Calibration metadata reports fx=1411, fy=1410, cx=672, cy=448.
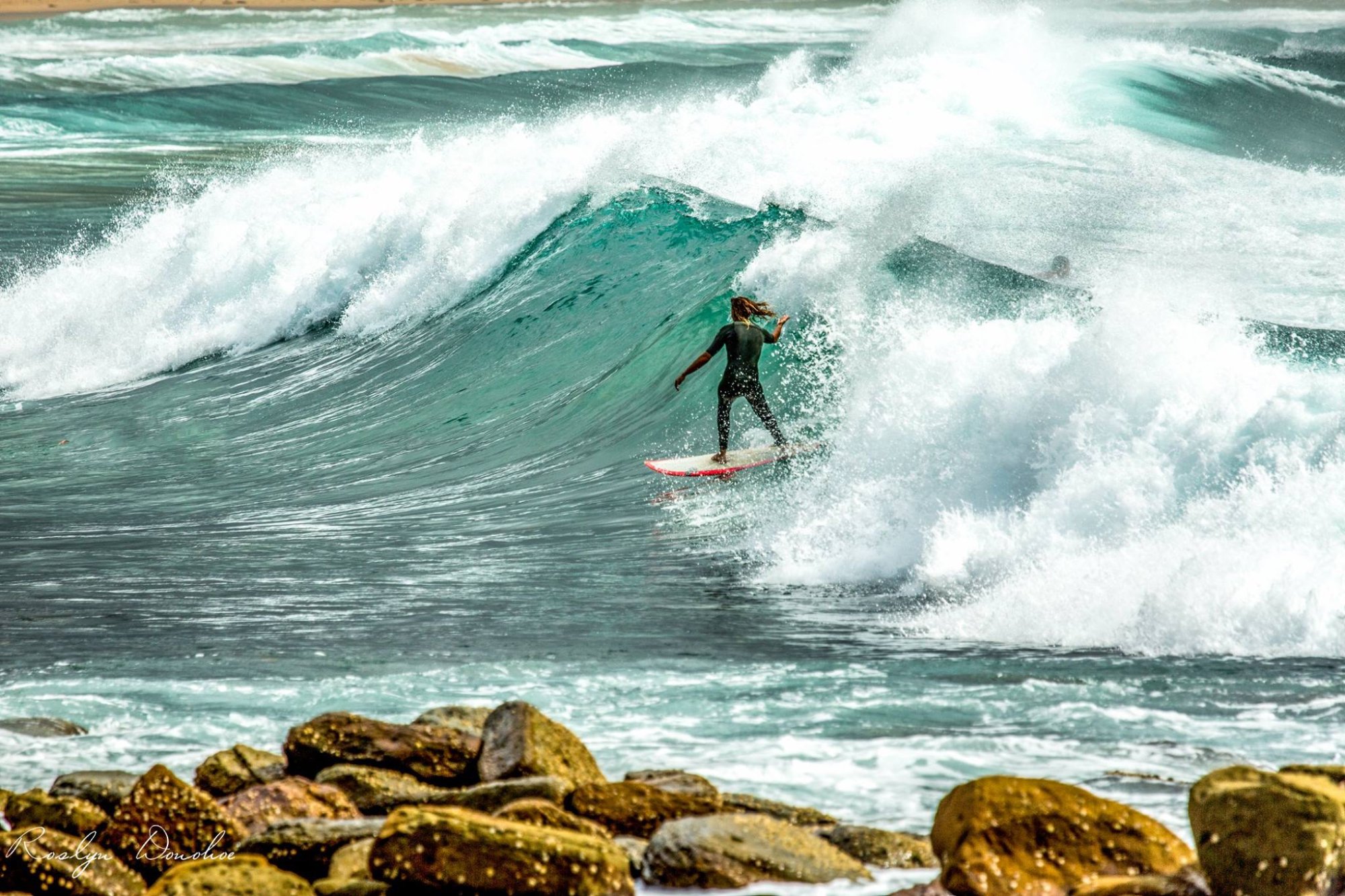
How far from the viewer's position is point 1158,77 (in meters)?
36.4

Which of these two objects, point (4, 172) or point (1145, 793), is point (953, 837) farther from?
point (4, 172)

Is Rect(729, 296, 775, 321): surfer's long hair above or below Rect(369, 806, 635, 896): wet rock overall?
above

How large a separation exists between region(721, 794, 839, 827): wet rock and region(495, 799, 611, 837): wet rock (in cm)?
60

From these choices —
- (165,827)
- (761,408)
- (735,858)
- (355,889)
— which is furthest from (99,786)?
(761,408)

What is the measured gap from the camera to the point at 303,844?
4.37m

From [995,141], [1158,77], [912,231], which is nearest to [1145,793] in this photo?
[912,231]

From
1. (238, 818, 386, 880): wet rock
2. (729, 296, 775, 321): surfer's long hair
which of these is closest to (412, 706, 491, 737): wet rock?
(238, 818, 386, 880): wet rock

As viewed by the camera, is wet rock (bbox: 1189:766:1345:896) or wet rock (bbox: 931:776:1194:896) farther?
wet rock (bbox: 931:776:1194:896)

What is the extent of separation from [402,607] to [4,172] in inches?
1083

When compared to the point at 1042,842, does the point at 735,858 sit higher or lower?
lower

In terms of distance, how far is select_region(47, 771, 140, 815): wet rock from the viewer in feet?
16.4

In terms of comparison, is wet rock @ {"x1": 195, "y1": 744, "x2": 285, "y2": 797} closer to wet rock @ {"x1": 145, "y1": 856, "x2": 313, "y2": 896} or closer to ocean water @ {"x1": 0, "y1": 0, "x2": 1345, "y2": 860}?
ocean water @ {"x1": 0, "y1": 0, "x2": 1345, "y2": 860}

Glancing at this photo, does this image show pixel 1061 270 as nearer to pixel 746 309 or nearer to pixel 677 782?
pixel 746 309
